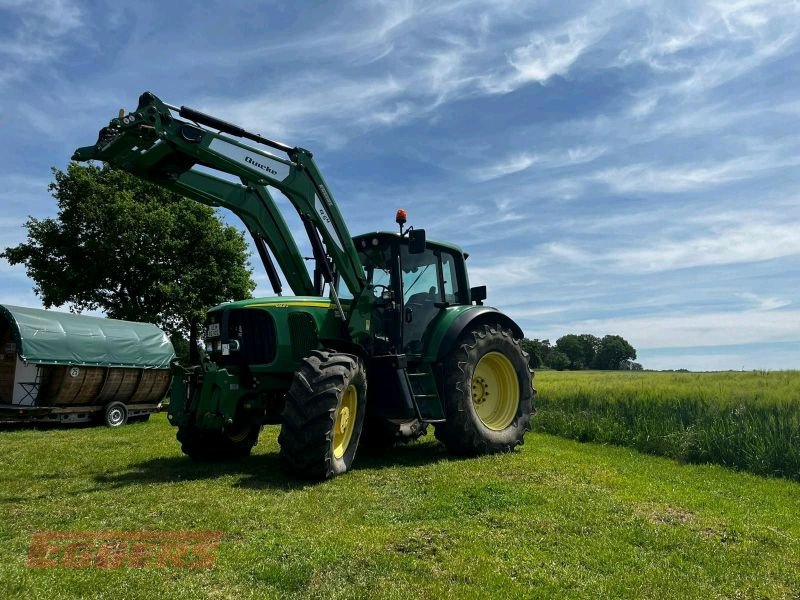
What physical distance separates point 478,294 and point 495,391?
1.56 metres

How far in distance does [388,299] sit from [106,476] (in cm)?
403

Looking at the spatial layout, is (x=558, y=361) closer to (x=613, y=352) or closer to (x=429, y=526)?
(x=613, y=352)

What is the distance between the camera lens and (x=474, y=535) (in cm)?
476

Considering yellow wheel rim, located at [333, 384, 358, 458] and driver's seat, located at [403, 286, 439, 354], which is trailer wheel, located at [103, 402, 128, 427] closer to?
driver's seat, located at [403, 286, 439, 354]

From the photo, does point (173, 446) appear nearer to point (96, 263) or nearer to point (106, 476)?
point (106, 476)

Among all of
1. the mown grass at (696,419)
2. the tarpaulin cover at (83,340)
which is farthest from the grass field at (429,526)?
the tarpaulin cover at (83,340)

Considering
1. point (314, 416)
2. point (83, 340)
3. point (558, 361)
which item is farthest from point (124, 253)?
point (558, 361)

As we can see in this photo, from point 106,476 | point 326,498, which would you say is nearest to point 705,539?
point 326,498

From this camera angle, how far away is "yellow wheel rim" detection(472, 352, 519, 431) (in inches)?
368

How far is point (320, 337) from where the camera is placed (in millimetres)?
7824

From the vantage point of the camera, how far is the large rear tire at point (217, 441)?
8.09 meters

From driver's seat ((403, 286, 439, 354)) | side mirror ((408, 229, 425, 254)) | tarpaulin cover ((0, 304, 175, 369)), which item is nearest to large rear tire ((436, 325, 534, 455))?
driver's seat ((403, 286, 439, 354))

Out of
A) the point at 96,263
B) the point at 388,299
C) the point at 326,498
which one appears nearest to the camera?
the point at 326,498

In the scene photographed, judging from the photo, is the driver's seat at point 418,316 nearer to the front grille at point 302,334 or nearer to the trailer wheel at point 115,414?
the front grille at point 302,334
